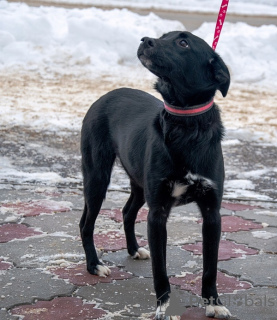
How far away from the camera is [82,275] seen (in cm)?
366

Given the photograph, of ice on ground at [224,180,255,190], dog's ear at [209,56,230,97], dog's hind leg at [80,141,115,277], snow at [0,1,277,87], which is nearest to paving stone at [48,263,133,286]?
dog's hind leg at [80,141,115,277]

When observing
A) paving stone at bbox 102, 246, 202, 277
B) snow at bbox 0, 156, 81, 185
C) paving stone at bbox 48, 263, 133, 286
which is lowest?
snow at bbox 0, 156, 81, 185

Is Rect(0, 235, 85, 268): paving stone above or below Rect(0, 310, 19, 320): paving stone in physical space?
below

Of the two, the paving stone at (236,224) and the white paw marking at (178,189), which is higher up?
the white paw marking at (178,189)

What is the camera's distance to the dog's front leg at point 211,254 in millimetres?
3197

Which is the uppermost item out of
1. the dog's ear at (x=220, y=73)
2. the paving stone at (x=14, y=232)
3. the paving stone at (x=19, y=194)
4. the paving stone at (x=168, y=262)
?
the dog's ear at (x=220, y=73)

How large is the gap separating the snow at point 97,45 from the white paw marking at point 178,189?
738cm

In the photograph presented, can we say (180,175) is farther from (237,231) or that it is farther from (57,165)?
(57,165)

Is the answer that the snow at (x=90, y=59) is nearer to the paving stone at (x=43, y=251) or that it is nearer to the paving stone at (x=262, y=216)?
the paving stone at (x=262, y=216)

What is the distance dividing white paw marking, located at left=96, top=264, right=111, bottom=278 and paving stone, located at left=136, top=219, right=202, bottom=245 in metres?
0.65

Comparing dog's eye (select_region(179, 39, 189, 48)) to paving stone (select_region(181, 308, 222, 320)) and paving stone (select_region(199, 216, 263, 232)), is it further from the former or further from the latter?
paving stone (select_region(199, 216, 263, 232))

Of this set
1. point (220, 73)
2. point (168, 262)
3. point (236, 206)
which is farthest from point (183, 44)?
point (236, 206)

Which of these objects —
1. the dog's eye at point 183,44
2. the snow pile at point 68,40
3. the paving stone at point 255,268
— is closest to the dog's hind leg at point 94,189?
the paving stone at point 255,268

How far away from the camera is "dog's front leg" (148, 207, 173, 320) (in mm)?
3158
